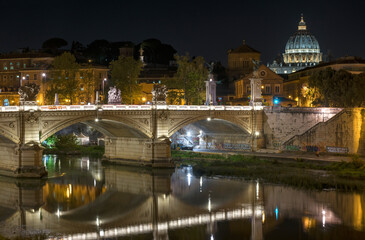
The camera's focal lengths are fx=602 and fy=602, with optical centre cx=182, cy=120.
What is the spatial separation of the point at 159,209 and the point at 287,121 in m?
27.0

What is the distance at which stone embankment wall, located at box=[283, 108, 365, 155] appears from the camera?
190 ft

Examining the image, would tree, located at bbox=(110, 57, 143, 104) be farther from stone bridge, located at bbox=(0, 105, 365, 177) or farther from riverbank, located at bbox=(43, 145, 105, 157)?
stone bridge, located at bbox=(0, 105, 365, 177)

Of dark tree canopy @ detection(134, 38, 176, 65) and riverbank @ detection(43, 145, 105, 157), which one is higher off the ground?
dark tree canopy @ detection(134, 38, 176, 65)

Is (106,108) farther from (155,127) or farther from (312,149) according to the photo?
(312,149)

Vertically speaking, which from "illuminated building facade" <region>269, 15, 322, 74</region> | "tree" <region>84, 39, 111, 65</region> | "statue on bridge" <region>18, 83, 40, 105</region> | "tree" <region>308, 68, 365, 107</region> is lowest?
"statue on bridge" <region>18, 83, 40, 105</region>

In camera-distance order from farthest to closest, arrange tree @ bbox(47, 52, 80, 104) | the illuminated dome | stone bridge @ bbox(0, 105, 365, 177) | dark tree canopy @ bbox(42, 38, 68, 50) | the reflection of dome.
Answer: the reflection of dome, the illuminated dome, dark tree canopy @ bbox(42, 38, 68, 50), tree @ bbox(47, 52, 80, 104), stone bridge @ bbox(0, 105, 365, 177)

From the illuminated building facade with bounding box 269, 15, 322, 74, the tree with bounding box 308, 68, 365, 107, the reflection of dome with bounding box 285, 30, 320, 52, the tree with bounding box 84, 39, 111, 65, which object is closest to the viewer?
the tree with bounding box 308, 68, 365, 107

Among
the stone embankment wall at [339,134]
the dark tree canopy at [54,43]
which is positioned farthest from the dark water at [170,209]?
A: the dark tree canopy at [54,43]

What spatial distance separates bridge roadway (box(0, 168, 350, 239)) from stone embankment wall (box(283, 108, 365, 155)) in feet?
48.6

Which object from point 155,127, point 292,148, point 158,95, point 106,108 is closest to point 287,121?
point 292,148

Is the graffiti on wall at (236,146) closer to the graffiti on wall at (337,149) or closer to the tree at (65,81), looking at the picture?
the graffiti on wall at (337,149)

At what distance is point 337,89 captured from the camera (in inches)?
2623

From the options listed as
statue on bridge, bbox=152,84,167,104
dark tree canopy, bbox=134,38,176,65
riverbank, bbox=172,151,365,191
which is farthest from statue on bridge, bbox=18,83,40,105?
dark tree canopy, bbox=134,38,176,65

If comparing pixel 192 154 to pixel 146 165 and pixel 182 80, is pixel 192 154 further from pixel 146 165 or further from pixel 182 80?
pixel 182 80
